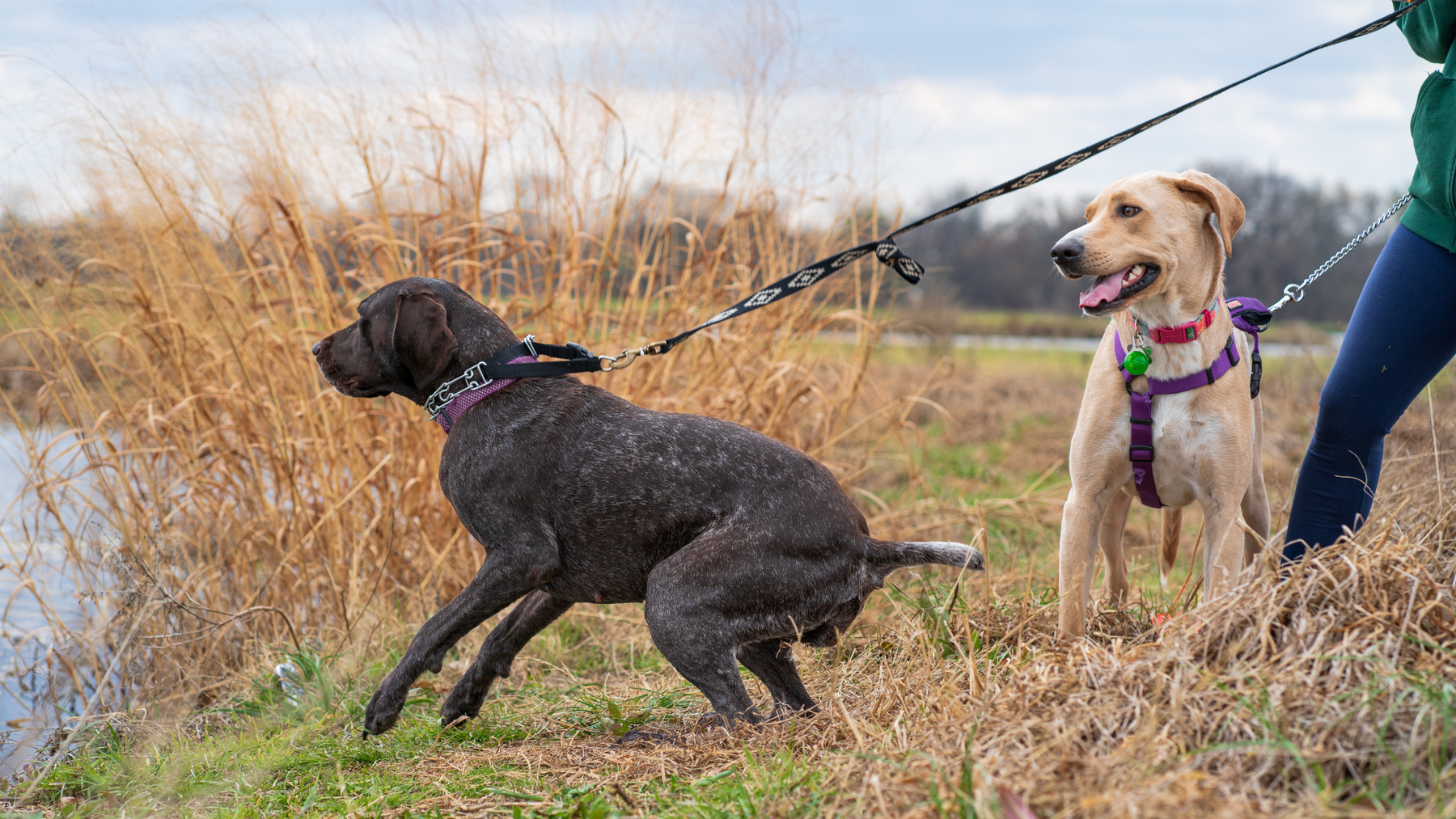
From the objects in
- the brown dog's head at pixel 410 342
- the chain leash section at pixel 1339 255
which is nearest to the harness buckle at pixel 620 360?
the brown dog's head at pixel 410 342

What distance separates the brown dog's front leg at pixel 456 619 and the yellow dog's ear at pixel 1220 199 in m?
2.14

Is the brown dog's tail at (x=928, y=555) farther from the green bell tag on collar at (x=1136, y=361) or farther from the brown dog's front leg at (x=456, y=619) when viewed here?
the brown dog's front leg at (x=456, y=619)

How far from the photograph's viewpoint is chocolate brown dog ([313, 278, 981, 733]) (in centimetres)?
284

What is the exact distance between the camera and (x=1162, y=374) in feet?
9.39

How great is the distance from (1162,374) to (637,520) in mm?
1589

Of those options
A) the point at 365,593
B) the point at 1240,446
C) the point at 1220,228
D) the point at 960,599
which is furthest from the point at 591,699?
the point at 1220,228

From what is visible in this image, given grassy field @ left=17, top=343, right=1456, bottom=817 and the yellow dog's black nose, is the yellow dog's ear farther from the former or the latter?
grassy field @ left=17, top=343, right=1456, bottom=817

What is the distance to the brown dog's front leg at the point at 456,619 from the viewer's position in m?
2.92

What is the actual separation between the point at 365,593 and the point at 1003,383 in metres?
10.8

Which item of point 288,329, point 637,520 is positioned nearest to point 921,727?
point 637,520

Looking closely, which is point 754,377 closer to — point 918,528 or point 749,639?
point 918,528

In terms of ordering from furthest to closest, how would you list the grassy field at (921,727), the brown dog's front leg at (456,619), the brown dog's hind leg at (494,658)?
the brown dog's hind leg at (494,658) → the brown dog's front leg at (456,619) → the grassy field at (921,727)

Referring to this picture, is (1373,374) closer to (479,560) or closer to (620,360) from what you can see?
(620,360)

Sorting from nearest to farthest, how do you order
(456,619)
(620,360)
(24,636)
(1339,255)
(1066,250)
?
(1066,250) < (456,619) < (620,360) < (1339,255) < (24,636)
